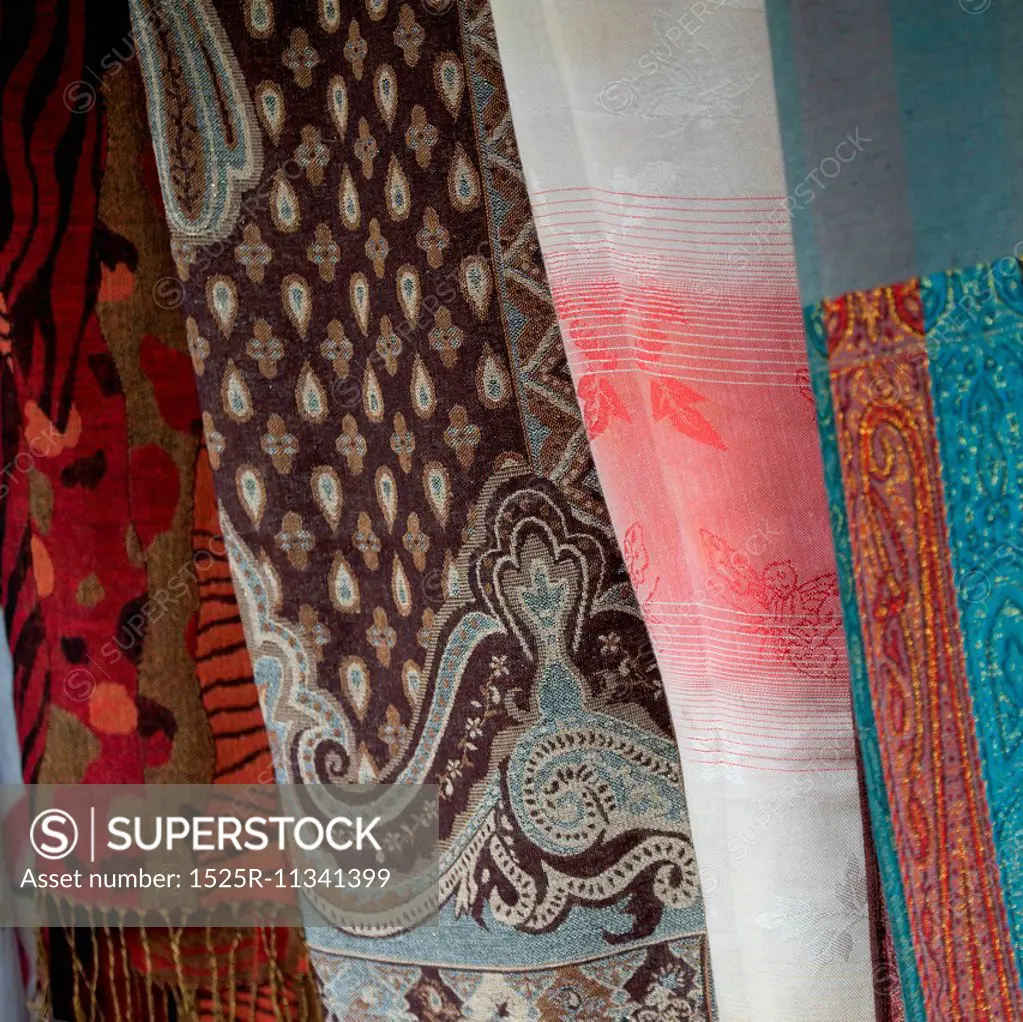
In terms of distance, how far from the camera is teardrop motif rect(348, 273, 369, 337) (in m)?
0.51

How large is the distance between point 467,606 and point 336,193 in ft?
0.79

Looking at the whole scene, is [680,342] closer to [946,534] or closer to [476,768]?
[946,534]

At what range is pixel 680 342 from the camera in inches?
16.6

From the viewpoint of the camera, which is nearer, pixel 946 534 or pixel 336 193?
pixel 946 534

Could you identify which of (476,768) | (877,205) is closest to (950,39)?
(877,205)

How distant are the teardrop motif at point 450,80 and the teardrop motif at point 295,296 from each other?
0.12 meters

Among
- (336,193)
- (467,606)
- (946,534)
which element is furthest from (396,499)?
(946,534)

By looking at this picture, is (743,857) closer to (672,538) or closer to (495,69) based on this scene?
(672,538)

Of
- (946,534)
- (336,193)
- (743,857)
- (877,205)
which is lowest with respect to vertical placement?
(743,857)

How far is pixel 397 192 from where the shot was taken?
1.65ft

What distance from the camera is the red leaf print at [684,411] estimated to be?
419 mm

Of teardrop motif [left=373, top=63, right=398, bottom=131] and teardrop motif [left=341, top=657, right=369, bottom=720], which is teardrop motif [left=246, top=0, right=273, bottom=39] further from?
teardrop motif [left=341, top=657, right=369, bottom=720]

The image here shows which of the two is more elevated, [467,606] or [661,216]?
[661,216]

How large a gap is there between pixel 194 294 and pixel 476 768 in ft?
1.00
